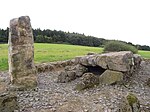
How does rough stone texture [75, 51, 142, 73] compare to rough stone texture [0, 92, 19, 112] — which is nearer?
rough stone texture [0, 92, 19, 112]

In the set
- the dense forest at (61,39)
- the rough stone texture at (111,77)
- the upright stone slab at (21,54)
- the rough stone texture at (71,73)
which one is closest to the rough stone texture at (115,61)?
the rough stone texture at (111,77)

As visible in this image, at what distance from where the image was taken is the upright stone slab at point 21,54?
56.7ft

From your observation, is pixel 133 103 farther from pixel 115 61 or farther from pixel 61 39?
pixel 61 39

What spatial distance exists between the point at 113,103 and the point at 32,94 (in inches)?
174

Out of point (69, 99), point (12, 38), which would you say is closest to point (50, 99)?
point (69, 99)

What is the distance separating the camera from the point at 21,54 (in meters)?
17.3

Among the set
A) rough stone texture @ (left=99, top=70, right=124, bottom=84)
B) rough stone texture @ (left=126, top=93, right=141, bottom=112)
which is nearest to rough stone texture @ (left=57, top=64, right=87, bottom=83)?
rough stone texture @ (left=99, top=70, right=124, bottom=84)

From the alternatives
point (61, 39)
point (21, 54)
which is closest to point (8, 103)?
point (21, 54)

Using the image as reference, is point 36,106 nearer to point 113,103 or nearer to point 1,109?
point 1,109

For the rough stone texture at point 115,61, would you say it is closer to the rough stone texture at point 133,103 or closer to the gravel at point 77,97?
the gravel at point 77,97

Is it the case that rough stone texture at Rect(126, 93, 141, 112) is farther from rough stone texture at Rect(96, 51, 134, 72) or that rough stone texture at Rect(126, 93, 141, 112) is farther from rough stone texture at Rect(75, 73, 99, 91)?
rough stone texture at Rect(96, 51, 134, 72)

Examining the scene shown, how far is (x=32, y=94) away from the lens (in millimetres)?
15977

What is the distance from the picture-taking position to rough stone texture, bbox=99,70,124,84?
1698 cm

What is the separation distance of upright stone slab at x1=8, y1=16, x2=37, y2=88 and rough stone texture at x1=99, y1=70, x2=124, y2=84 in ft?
12.9
